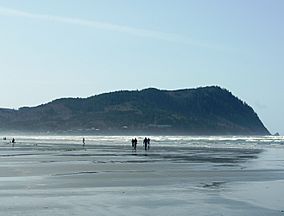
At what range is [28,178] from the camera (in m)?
25.8

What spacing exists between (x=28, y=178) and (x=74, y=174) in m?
3.14

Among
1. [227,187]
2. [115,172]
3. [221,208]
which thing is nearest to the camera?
[221,208]

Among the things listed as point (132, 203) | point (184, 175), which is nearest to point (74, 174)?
point (184, 175)

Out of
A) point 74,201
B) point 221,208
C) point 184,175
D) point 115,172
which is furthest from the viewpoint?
point 115,172

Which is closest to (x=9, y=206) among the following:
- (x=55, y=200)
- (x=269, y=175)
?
(x=55, y=200)

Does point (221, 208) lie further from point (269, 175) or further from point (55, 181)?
point (269, 175)

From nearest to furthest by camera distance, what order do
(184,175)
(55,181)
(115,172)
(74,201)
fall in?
(74,201) < (55,181) < (184,175) < (115,172)

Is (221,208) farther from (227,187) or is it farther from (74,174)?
(74,174)

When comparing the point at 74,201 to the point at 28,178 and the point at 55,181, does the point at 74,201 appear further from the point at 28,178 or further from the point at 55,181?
the point at 28,178

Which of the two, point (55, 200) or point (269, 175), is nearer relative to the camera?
point (55, 200)

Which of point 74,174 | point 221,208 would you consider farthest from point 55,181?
point 221,208

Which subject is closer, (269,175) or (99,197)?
(99,197)

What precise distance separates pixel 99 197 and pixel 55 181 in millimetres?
6256

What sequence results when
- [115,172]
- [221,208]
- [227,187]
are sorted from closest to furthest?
[221,208], [227,187], [115,172]
